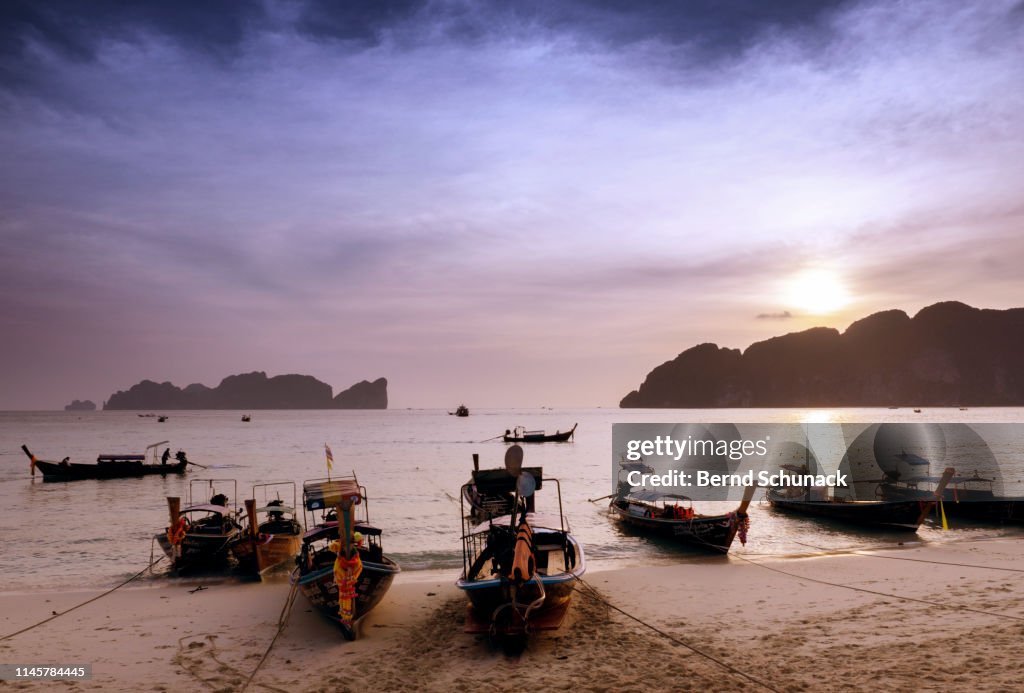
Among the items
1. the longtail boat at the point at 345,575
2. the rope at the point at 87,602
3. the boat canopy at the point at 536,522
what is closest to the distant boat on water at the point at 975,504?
the boat canopy at the point at 536,522

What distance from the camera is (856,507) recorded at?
29.9 m

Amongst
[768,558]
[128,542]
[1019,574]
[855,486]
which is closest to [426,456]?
[855,486]

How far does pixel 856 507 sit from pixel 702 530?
1055 centimetres

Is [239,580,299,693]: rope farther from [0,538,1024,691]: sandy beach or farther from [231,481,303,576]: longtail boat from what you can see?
[231,481,303,576]: longtail boat

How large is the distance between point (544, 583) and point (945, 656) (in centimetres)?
752

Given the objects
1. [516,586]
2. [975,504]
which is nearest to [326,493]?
[516,586]

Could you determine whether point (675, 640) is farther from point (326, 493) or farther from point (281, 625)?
point (326, 493)

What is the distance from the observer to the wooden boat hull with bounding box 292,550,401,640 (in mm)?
14742

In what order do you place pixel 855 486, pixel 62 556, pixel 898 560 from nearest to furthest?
pixel 898 560 < pixel 62 556 < pixel 855 486

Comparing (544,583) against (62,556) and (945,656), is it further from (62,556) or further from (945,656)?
(62,556)

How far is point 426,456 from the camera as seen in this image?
82250mm

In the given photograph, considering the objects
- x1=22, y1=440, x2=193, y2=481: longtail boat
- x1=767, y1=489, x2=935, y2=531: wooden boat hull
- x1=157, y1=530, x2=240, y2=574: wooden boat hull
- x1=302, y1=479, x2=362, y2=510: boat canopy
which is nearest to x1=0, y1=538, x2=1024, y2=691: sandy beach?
x1=157, y1=530, x2=240, y2=574: wooden boat hull

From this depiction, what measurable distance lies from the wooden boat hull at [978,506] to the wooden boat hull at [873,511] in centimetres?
147

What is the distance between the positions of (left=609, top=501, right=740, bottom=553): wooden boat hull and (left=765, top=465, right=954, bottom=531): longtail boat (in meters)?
9.74
